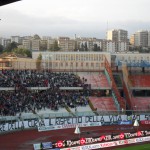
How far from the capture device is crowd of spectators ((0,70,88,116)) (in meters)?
42.5

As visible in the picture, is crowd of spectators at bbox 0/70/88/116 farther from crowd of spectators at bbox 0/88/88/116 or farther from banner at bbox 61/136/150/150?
banner at bbox 61/136/150/150

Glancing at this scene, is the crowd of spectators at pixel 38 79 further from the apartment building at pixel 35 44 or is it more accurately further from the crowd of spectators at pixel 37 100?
the apartment building at pixel 35 44

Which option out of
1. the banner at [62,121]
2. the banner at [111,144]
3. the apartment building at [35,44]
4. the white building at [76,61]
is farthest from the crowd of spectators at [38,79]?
the apartment building at [35,44]

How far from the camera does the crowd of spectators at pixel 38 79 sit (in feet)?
156

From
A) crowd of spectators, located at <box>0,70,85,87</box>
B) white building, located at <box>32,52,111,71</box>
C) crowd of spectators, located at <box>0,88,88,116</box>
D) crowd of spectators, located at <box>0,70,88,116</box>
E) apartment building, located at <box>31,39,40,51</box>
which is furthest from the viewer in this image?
apartment building, located at <box>31,39,40,51</box>

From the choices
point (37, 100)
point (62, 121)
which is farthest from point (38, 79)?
point (62, 121)

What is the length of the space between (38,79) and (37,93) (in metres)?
3.15

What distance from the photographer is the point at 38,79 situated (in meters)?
49.4

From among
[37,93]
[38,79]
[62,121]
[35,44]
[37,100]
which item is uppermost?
[35,44]

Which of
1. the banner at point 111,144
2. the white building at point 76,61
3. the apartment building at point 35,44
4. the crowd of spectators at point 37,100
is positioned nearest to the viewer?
the banner at point 111,144

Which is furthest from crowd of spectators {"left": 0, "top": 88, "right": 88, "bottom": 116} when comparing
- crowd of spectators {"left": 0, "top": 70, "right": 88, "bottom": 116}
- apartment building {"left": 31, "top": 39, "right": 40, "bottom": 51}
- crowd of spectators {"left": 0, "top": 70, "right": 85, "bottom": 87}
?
apartment building {"left": 31, "top": 39, "right": 40, "bottom": 51}

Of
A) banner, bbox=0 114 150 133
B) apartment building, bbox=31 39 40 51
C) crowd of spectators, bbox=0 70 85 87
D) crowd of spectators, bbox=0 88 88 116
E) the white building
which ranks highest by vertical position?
apartment building, bbox=31 39 40 51

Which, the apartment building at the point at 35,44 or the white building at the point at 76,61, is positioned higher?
the apartment building at the point at 35,44

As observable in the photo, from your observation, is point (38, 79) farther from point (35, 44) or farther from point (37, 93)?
point (35, 44)
